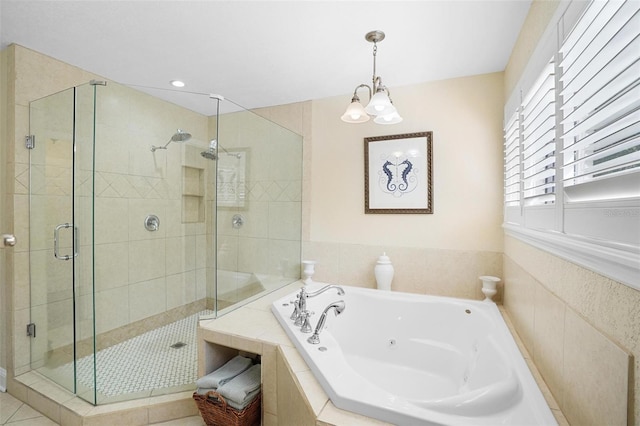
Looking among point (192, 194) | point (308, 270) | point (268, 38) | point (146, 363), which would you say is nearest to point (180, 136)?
point (192, 194)

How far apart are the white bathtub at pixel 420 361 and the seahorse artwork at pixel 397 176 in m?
0.88

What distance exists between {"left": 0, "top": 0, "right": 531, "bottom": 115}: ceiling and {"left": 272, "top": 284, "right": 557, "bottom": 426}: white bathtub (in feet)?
5.82

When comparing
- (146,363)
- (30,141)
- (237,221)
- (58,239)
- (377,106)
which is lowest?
(146,363)

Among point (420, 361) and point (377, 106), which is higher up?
point (377, 106)

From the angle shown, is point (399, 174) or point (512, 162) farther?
point (399, 174)

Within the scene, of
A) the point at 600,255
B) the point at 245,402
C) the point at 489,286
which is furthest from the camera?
the point at 489,286

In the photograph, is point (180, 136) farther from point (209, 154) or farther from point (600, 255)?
point (600, 255)

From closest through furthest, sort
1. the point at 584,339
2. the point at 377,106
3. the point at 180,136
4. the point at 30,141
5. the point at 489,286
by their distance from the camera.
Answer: the point at 584,339, the point at 377,106, the point at 30,141, the point at 489,286, the point at 180,136

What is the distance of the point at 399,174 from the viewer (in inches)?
101

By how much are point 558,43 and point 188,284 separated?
2975mm

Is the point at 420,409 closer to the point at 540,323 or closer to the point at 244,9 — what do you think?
the point at 540,323

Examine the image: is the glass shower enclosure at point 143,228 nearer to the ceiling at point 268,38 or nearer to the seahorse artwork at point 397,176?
the ceiling at point 268,38

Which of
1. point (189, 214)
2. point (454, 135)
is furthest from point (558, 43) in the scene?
point (189, 214)

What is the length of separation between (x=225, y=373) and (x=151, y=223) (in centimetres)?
153
